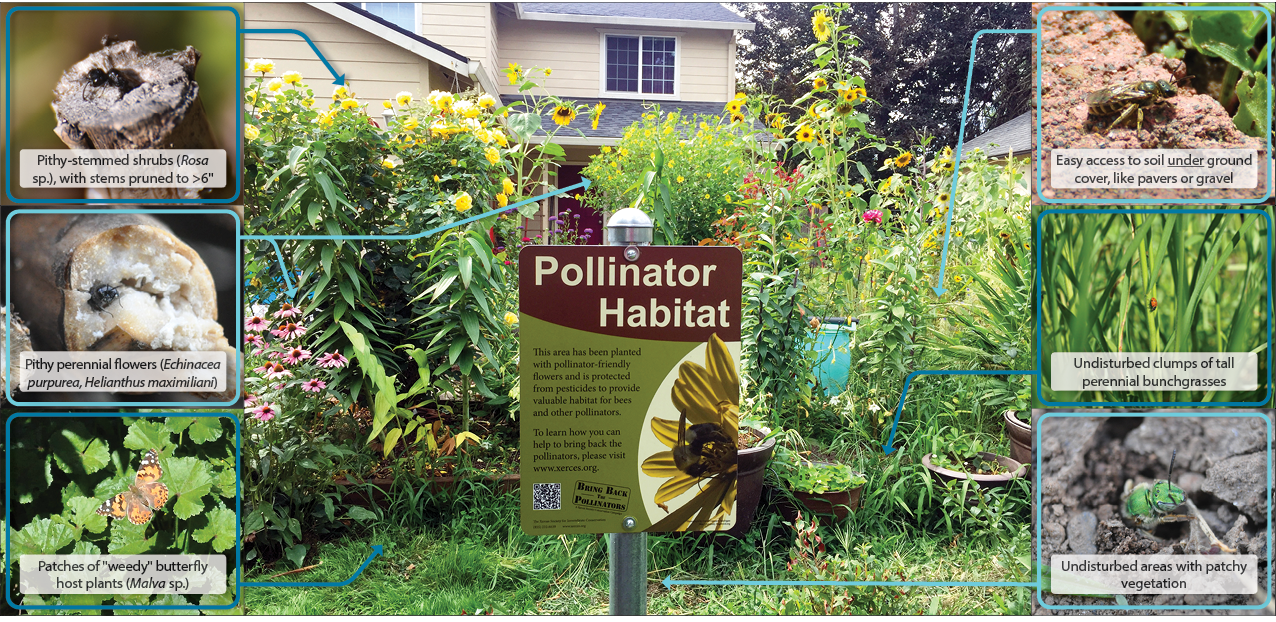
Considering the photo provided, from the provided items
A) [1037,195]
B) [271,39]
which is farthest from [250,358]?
[271,39]

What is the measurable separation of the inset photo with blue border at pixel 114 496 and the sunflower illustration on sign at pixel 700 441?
1079mm

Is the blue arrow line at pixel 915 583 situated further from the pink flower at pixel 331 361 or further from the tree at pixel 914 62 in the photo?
the tree at pixel 914 62

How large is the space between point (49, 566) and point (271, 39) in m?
4.59

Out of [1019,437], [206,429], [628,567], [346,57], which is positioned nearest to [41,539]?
[206,429]

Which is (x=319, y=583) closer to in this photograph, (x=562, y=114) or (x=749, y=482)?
(x=749, y=482)

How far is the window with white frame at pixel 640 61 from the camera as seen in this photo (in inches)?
359

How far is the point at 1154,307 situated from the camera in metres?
1.53

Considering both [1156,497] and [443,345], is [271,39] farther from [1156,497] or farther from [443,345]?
[1156,497]

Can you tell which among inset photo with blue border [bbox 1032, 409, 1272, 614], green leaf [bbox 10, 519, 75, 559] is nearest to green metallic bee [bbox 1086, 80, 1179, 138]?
inset photo with blue border [bbox 1032, 409, 1272, 614]

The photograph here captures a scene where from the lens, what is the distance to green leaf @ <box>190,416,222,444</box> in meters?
1.60

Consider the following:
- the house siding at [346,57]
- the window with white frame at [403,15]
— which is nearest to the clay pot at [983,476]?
the house siding at [346,57]

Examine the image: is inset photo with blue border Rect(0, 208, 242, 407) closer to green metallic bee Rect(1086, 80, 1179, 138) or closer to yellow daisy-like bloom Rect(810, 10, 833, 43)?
green metallic bee Rect(1086, 80, 1179, 138)

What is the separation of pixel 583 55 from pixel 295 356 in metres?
7.92

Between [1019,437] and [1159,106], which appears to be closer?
[1159,106]
